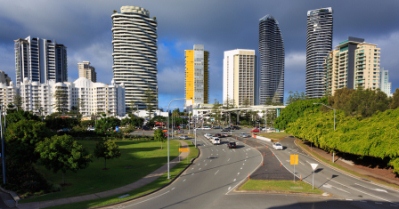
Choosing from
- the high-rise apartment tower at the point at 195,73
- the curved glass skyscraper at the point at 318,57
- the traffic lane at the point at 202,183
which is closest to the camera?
→ the traffic lane at the point at 202,183

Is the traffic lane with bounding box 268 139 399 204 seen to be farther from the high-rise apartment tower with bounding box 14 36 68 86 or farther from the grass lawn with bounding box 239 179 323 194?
the high-rise apartment tower with bounding box 14 36 68 86

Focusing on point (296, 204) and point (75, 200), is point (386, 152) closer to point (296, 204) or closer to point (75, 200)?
point (296, 204)

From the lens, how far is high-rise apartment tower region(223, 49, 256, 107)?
18762cm

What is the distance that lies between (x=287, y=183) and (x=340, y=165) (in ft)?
45.6

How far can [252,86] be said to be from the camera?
19188cm

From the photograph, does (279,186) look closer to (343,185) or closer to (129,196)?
(343,185)

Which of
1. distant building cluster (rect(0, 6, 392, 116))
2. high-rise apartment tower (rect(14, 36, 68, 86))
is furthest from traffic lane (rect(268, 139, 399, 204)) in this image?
high-rise apartment tower (rect(14, 36, 68, 86))

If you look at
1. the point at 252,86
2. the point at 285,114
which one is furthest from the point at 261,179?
the point at 252,86

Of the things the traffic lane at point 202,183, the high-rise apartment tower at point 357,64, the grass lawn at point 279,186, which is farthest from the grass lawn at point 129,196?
the high-rise apartment tower at point 357,64

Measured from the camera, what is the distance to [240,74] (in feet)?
620

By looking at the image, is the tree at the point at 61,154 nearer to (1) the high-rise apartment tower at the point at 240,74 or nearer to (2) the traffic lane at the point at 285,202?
(2) the traffic lane at the point at 285,202

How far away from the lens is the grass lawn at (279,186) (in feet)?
66.1

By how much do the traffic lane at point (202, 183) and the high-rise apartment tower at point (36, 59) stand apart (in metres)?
187

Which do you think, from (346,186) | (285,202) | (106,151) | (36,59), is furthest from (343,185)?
(36,59)
